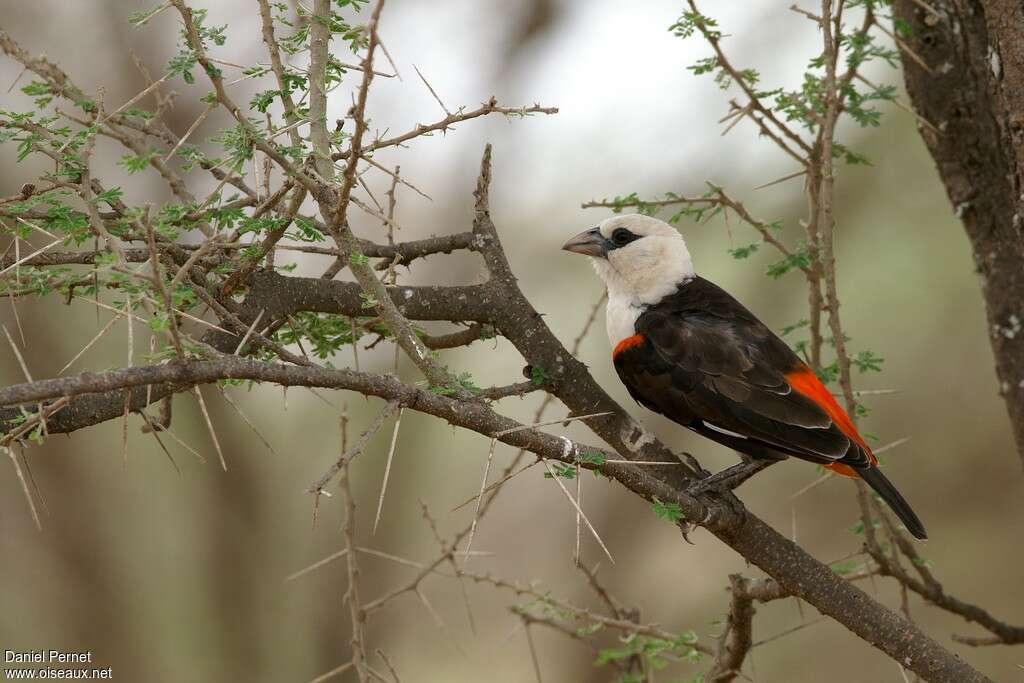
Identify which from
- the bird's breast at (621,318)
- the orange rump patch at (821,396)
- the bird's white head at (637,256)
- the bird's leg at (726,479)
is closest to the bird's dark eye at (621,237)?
the bird's white head at (637,256)

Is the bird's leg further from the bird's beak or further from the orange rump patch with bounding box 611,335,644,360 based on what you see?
the bird's beak

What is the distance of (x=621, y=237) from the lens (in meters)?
4.68

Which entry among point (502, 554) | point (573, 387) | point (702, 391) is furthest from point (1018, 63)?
point (502, 554)

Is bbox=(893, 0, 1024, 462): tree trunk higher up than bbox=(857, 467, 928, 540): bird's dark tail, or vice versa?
bbox=(893, 0, 1024, 462): tree trunk

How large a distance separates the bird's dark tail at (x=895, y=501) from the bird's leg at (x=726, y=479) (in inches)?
13.3

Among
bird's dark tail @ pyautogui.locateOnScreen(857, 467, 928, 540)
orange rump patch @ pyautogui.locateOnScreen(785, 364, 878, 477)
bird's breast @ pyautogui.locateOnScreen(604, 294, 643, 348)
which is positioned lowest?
bird's dark tail @ pyautogui.locateOnScreen(857, 467, 928, 540)

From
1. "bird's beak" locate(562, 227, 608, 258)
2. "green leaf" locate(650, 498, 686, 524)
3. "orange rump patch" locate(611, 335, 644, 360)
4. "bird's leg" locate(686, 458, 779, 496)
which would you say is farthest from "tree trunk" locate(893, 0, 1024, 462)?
"green leaf" locate(650, 498, 686, 524)

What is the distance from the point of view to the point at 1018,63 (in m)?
3.28

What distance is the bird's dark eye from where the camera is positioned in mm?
4656

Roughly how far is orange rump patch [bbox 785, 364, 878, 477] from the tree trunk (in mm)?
591

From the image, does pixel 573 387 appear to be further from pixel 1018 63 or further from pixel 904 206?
pixel 904 206

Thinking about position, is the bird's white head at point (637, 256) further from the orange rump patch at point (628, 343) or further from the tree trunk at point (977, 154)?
the tree trunk at point (977, 154)

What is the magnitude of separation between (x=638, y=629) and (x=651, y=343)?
1074 mm

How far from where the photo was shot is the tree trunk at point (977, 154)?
3.79m
